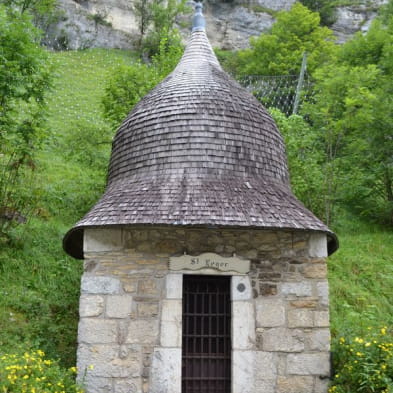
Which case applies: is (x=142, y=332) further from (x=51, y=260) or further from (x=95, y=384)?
(x=51, y=260)

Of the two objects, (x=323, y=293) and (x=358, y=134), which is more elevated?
(x=358, y=134)

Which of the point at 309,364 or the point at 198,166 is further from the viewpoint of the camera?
the point at 198,166

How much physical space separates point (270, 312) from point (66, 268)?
4.20 m

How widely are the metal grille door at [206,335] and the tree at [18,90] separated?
148 inches

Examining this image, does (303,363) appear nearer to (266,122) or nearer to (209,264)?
(209,264)

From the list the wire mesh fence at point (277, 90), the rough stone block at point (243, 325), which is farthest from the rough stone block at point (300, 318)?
the wire mesh fence at point (277, 90)

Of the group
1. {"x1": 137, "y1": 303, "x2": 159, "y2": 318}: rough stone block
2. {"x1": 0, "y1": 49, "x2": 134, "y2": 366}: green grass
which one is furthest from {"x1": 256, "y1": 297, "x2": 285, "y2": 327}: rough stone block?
{"x1": 0, "y1": 49, "x2": 134, "y2": 366}: green grass

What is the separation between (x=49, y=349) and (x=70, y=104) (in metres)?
16.5

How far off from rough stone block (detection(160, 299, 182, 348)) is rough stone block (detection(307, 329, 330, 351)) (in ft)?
5.09

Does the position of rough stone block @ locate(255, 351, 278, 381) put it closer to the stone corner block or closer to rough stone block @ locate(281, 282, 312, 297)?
rough stone block @ locate(281, 282, 312, 297)

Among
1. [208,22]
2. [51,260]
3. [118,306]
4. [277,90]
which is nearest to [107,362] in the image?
[118,306]

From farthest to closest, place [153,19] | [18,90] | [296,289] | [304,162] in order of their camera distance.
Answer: [153,19] < [304,162] < [18,90] < [296,289]

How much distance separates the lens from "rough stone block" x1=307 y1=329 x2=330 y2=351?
234 inches

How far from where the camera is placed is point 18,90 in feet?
24.4
